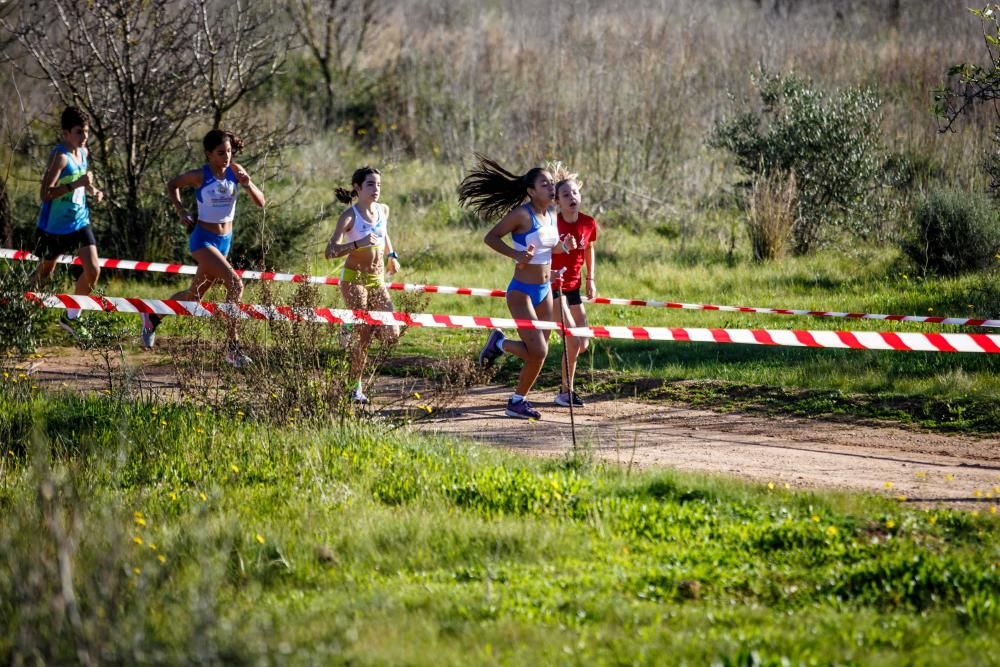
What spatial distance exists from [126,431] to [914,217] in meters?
11.2

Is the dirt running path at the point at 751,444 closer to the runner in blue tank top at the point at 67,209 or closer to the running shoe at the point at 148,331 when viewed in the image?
the running shoe at the point at 148,331

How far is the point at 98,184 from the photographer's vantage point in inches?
576

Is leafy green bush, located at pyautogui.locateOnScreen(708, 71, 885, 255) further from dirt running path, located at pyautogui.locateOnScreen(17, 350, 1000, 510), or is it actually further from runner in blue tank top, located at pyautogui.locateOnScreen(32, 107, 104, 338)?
runner in blue tank top, located at pyautogui.locateOnScreen(32, 107, 104, 338)

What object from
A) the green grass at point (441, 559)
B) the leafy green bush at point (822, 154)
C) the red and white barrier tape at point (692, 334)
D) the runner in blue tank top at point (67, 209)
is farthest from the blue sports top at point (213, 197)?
the leafy green bush at point (822, 154)

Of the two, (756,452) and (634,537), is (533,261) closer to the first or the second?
(756,452)

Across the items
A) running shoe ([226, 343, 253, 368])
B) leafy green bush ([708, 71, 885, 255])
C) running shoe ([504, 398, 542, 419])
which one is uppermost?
leafy green bush ([708, 71, 885, 255])

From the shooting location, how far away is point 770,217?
1535cm

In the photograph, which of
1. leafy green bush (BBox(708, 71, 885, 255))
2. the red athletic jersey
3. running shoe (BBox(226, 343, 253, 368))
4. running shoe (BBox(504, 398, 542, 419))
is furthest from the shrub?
running shoe (BBox(226, 343, 253, 368))

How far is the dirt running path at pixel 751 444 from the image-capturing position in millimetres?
7000

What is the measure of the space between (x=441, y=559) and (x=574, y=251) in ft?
14.4

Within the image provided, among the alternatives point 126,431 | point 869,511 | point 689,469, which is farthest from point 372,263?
point 869,511

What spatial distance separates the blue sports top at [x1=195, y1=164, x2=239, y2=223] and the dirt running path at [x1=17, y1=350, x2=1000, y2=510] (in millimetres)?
1557

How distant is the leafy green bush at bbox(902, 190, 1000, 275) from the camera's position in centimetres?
1384

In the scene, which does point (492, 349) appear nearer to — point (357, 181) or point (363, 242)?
point (363, 242)
